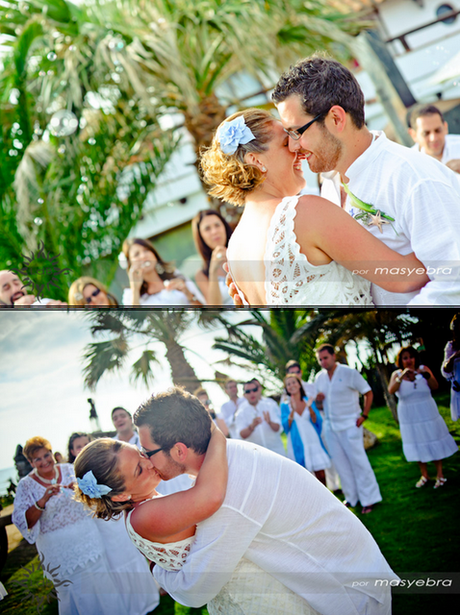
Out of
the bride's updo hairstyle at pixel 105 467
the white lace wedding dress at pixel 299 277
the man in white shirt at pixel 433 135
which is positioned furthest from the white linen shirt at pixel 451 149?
the bride's updo hairstyle at pixel 105 467

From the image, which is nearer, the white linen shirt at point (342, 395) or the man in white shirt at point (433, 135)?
the white linen shirt at point (342, 395)

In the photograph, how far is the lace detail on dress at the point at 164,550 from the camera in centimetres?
114

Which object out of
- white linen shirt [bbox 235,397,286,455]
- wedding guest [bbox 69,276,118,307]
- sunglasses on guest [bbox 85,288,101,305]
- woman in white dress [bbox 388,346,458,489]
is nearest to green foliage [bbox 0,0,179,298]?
wedding guest [bbox 69,276,118,307]

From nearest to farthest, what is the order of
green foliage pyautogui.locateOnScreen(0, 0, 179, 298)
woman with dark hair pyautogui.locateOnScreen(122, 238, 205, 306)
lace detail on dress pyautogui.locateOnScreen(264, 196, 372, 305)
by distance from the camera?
lace detail on dress pyautogui.locateOnScreen(264, 196, 372, 305)
woman with dark hair pyautogui.locateOnScreen(122, 238, 205, 306)
green foliage pyautogui.locateOnScreen(0, 0, 179, 298)

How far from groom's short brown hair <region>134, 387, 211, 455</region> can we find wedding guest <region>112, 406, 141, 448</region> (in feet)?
0.06

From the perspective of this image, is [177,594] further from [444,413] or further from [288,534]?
[444,413]

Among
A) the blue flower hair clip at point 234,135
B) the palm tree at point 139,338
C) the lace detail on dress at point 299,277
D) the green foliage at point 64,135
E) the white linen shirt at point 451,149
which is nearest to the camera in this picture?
the palm tree at point 139,338

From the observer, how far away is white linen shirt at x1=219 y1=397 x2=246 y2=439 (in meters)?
1.19

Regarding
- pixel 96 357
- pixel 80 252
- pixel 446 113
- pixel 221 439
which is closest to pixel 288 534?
pixel 221 439

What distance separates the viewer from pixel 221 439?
119 centimetres

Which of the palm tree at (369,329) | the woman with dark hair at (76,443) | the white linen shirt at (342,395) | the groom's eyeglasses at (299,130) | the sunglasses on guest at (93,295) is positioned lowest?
the white linen shirt at (342,395)

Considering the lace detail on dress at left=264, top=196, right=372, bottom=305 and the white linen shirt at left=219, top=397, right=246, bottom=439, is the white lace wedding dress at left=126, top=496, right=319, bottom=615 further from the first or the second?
the lace detail on dress at left=264, top=196, right=372, bottom=305

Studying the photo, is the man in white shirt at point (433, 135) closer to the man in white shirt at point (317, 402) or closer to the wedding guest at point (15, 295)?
the man in white shirt at point (317, 402)

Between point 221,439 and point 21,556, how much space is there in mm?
530
